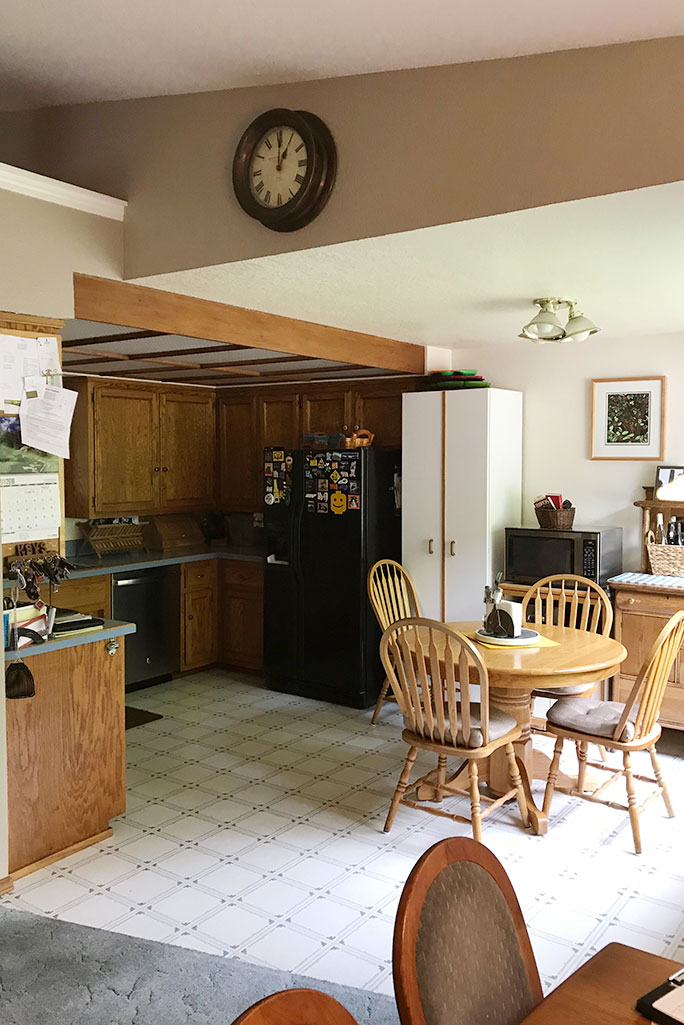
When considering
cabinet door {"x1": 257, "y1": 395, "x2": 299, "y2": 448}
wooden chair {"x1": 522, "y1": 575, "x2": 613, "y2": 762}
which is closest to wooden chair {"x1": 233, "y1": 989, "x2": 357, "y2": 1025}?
wooden chair {"x1": 522, "y1": 575, "x2": 613, "y2": 762}

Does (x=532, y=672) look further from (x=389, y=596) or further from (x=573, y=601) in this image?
(x=389, y=596)

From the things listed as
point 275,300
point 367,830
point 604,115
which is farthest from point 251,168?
point 367,830

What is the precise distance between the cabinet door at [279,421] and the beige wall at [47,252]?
2.91 meters

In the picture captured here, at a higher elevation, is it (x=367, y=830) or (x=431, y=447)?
(x=431, y=447)

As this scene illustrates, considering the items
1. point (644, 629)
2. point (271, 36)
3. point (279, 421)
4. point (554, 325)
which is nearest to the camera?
point (271, 36)

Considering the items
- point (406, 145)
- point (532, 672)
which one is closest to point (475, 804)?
point (532, 672)

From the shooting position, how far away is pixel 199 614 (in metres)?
6.09

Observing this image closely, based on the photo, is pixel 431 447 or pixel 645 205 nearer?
pixel 645 205

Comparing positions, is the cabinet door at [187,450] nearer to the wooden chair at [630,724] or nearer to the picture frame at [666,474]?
the picture frame at [666,474]

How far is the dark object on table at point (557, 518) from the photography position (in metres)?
4.78

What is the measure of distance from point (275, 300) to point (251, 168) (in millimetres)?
868

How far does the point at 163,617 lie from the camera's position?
5.83 meters

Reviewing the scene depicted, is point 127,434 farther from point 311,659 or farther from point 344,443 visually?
point 311,659

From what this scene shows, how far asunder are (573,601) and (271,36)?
296cm
